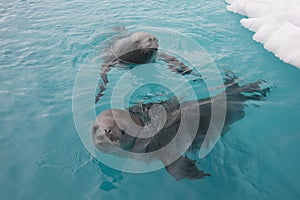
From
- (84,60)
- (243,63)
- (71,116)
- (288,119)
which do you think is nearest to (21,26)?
(84,60)

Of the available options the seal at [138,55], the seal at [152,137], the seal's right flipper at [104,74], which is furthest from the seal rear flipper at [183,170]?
the seal at [138,55]

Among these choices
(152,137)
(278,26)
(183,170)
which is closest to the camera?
(183,170)

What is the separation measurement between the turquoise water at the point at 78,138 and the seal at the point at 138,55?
64cm

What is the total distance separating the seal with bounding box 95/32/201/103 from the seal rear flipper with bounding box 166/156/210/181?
2.30 metres

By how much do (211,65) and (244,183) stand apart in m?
2.86

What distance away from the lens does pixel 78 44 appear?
6.30m

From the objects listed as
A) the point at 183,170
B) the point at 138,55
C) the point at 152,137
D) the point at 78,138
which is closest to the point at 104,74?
the point at 138,55

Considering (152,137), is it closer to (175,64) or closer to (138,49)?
(138,49)

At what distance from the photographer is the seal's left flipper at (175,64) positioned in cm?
510

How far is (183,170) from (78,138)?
159 cm

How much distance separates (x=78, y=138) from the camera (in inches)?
145

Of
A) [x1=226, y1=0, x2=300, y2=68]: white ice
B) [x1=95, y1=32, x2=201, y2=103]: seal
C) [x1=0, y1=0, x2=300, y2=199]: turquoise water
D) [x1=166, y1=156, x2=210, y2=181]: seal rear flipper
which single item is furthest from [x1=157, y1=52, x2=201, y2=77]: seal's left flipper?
[x1=166, y1=156, x2=210, y2=181]: seal rear flipper

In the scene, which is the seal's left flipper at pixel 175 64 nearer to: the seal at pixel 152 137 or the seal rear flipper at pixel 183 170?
the seal at pixel 152 137

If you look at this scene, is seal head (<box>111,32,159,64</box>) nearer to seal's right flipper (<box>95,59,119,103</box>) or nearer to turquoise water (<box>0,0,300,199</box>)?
seal's right flipper (<box>95,59,119,103</box>)
